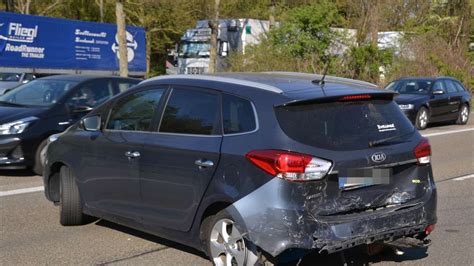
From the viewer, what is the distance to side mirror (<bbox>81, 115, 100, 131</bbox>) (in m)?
6.39

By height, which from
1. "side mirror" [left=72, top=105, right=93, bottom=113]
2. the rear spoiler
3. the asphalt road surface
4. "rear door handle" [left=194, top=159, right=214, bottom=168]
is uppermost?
the rear spoiler

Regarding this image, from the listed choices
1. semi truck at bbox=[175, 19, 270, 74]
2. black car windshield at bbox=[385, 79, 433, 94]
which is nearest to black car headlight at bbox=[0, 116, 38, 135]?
black car windshield at bbox=[385, 79, 433, 94]

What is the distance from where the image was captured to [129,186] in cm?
589

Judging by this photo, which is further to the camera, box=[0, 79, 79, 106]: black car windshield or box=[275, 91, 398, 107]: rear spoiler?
box=[0, 79, 79, 106]: black car windshield

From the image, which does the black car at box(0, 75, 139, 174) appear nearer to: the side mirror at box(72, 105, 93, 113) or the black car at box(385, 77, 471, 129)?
the side mirror at box(72, 105, 93, 113)

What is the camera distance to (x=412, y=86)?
19.5 metres

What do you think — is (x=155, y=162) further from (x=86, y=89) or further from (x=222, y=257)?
(x=86, y=89)

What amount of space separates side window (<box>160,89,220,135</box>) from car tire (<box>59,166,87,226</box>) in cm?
170

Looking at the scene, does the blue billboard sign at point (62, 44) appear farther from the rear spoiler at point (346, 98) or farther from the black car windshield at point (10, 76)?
the rear spoiler at point (346, 98)

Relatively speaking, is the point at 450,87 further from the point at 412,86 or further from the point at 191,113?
the point at 191,113

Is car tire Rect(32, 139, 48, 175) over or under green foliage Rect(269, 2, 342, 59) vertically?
under

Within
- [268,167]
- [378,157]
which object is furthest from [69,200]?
[378,157]

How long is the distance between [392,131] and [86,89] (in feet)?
21.7

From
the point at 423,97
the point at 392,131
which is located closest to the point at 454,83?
the point at 423,97
